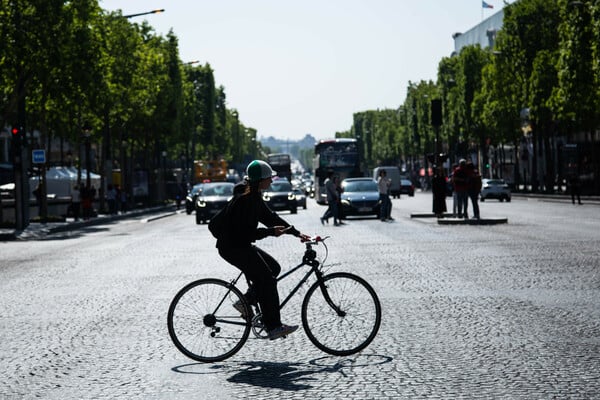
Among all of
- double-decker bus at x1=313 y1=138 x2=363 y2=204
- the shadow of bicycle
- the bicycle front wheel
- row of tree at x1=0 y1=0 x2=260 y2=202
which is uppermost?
row of tree at x1=0 y1=0 x2=260 y2=202

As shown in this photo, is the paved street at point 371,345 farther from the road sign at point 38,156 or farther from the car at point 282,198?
the car at point 282,198

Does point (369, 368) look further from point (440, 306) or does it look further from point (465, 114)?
point (465, 114)

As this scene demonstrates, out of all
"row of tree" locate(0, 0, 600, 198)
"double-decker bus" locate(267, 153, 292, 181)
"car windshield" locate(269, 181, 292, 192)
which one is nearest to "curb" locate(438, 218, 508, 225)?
"row of tree" locate(0, 0, 600, 198)

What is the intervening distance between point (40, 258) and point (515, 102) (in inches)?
2162

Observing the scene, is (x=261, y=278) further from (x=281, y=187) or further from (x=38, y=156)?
(x=281, y=187)

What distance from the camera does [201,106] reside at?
404ft

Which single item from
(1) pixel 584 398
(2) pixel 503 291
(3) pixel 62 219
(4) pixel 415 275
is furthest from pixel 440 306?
(3) pixel 62 219

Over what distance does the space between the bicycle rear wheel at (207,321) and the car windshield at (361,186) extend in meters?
33.6

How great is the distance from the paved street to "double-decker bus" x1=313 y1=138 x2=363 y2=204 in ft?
152

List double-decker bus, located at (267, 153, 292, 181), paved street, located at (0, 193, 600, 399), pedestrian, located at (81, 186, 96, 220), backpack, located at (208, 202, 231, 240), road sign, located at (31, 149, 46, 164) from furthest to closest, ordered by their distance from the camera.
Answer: double-decker bus, located at (267, 153, 292, 181)
pedestrian, located at (81, 186, 96, 220)
road sign, located at (31, 149, 46, 164)
backpack, located at (208, 202, 231, 240)
paved street, located at (0, 193, 600, 399)

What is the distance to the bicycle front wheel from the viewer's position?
9.56m

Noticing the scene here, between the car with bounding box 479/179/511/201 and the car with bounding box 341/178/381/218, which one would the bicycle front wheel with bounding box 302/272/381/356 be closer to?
the car with bounding box 341/178/381/218

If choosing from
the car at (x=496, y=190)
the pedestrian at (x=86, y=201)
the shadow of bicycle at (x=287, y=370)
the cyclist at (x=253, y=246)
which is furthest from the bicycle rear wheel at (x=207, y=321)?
the car at (x=496, y=190)

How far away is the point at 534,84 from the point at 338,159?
12.6 metres
